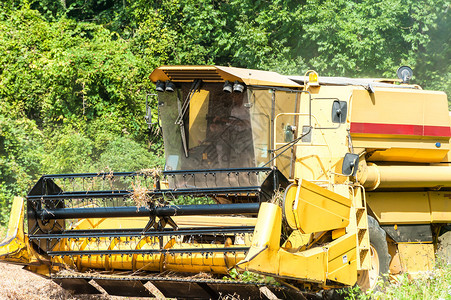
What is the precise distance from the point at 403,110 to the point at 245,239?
277 cm

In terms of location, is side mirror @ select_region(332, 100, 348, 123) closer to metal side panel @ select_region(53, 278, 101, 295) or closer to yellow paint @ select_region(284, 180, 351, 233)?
yellow paint @ select_region(284, 180, 351, 233)

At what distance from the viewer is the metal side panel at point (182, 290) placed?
23.5 feet

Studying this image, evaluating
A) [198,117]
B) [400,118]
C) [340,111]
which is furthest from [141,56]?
[400,118]

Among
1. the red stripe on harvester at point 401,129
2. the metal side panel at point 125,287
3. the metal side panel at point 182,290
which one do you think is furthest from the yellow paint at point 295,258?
the metal side panel at point 125,287

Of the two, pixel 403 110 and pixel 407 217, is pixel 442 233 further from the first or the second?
pixel 403 110

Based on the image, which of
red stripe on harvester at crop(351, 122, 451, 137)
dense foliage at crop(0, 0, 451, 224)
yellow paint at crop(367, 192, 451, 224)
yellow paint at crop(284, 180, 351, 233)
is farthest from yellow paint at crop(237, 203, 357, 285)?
dense foliage at crop(0, 0, 451, 224)

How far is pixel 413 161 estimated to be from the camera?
8.74m

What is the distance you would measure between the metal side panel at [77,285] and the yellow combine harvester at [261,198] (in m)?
0.02

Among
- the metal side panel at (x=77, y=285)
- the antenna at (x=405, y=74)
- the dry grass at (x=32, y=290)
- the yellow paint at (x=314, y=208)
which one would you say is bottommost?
the dry grass at (x=32, y=290)

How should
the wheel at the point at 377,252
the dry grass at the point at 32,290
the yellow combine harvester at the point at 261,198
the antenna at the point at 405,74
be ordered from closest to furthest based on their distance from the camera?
the yellow combine harvester at the point at 261,198, the dry grass at the point at 32,290, the wheel at the point at 377,252, the antenna at the point at 405,74

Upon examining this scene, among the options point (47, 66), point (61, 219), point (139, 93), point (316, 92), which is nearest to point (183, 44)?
point (139, 93)

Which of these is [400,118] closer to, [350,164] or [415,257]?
[350,164]

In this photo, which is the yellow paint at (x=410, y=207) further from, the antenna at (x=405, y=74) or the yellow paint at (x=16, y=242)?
the yellow paint at (x=16, y=242)

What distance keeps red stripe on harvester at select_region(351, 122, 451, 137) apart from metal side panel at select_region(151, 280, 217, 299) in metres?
2.78
